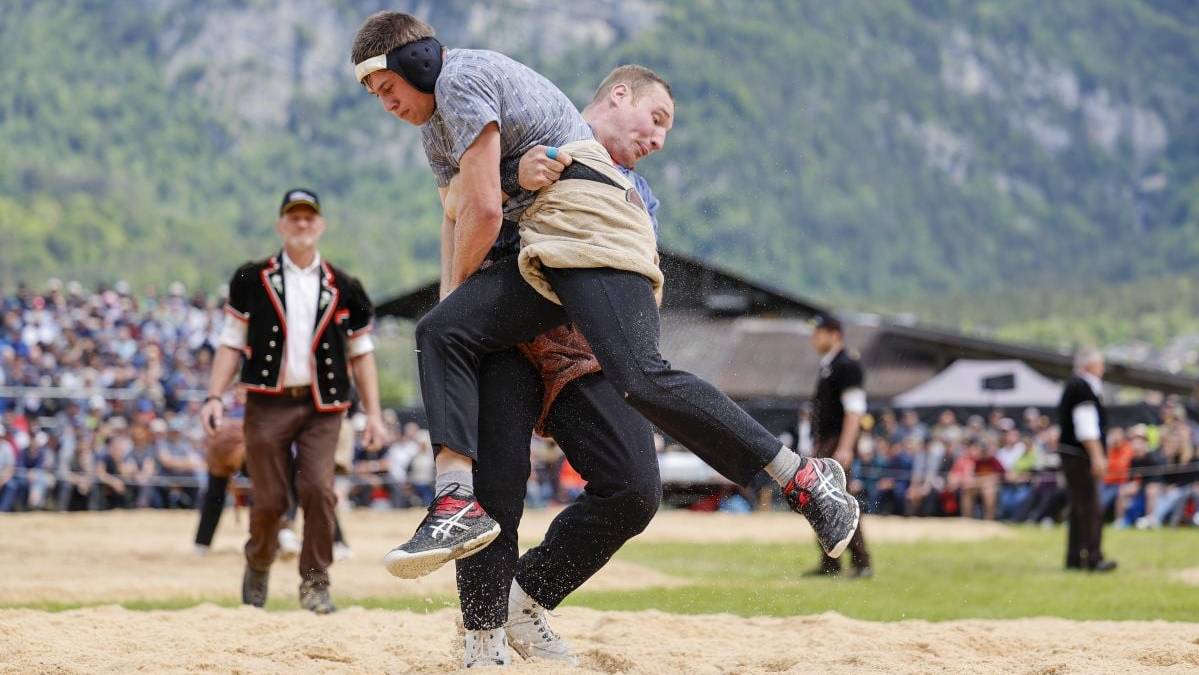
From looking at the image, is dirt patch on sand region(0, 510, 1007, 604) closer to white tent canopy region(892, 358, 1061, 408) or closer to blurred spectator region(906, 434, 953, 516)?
blurred spectator region(906, 434, 953, 516)

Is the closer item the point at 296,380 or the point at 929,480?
the point at 296,380

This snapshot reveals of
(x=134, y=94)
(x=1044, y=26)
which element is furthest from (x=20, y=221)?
(x=1044, y=26)

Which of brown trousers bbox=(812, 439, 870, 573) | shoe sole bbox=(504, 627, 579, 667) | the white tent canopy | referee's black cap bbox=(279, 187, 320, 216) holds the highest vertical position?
the white tent canopy

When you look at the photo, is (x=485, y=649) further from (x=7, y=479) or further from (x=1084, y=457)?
(x=7, y=479)

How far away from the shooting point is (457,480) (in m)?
4.93

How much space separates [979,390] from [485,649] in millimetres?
29928

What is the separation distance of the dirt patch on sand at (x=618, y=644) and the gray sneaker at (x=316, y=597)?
0.46 meters

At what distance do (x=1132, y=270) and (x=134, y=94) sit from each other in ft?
306

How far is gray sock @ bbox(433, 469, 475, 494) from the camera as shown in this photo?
194 inches

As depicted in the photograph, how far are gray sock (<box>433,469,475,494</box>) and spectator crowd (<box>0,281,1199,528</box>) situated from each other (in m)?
13.4

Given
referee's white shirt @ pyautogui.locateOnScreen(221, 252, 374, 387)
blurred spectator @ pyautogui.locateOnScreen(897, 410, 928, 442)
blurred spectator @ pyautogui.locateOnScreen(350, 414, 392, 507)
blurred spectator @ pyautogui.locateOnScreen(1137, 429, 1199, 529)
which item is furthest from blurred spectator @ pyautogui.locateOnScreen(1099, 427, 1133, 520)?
referee's white shirt @ pyautogui.locateOnScreen(221, 252, 374, 387)

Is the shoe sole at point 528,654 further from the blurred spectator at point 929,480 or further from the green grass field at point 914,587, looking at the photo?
the blurred spectator at point 929,480

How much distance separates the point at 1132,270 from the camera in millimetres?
140625

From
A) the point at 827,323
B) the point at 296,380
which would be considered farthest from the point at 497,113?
the point at 827,323
